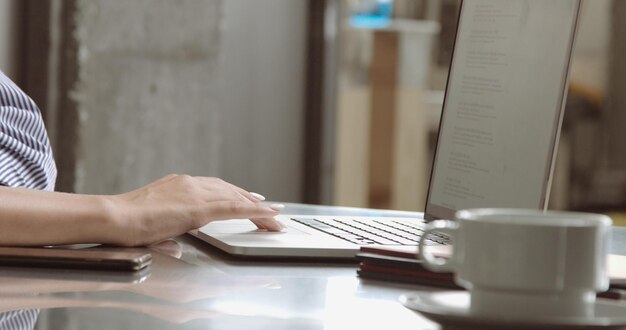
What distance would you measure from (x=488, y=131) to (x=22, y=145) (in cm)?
62

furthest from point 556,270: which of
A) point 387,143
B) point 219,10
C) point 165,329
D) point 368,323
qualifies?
point 387,143

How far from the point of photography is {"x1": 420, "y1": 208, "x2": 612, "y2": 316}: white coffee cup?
2.24ft

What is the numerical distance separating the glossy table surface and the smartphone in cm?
1

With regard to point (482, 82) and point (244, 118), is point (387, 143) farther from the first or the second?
point (482, 82)

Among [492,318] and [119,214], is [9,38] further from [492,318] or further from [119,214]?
[492,318]

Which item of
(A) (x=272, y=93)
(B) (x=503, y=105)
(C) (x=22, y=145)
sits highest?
(B) (x=503, y=105)

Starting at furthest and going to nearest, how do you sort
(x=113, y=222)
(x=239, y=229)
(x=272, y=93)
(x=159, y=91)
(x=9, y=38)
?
(x=272, y=93) < (x=159, y=91) < (x=9, y=38) < (x=239, y=229) < (x=113, y=222)

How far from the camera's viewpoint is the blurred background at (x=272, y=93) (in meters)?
2.92

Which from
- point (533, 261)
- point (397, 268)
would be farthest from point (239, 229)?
point (533, 261)

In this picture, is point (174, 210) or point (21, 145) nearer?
point (174, 210)

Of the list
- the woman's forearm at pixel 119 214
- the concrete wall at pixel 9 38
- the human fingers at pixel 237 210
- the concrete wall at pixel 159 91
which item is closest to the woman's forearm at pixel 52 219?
the woman's forearm at pixel 119 214

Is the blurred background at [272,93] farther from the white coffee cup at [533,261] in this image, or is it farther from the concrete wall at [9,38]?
the white coffee cup at [533,261]

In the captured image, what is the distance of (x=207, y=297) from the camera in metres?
0.87

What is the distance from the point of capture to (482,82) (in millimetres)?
1373
